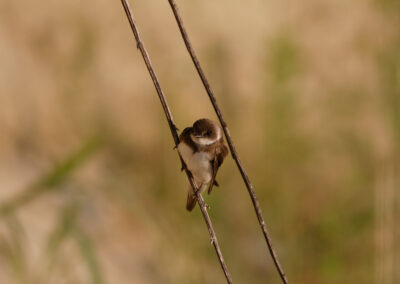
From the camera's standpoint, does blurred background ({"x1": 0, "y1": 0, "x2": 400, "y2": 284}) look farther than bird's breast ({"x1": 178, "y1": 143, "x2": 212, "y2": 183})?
Yes

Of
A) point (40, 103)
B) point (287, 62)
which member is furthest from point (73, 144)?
point (287, 62)

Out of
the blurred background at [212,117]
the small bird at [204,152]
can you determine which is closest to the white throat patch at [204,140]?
the small bird at [204,152]

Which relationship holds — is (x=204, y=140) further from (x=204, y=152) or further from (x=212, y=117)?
(x=212, y=117)

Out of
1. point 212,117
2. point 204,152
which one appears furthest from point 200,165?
point 212,117

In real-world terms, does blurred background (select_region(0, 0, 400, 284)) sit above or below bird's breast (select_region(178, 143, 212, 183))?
below

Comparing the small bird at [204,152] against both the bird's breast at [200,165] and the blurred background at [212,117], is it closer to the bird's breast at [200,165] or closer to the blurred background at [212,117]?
the bird's breast at [200,165]

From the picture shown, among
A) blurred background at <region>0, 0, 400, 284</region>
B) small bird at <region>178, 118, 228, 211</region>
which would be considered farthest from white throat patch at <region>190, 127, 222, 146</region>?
blurred background at <region>0, 0, 400, 284</region>

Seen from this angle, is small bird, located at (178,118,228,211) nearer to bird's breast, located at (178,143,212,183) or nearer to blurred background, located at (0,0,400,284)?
bird's breast, located at (178,143,212,183)

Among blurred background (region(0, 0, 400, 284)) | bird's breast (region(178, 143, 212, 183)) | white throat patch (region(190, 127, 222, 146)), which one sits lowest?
blurred background (region(0, 0, 400, 284))

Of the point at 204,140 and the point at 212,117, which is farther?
the point at 212,117
